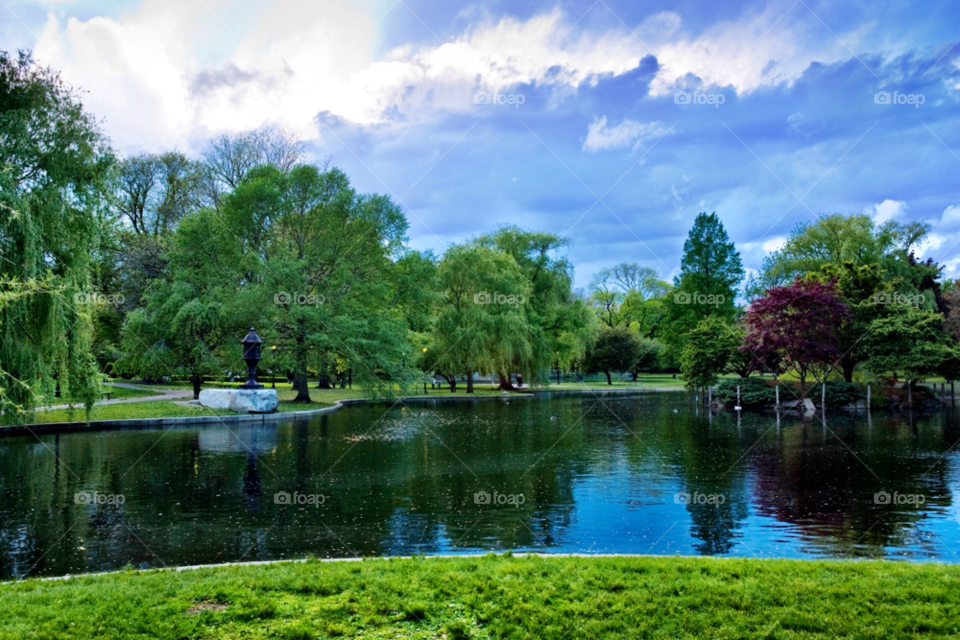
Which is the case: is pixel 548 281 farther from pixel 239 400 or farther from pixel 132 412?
pixel 132 412

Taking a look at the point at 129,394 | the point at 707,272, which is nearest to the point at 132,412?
the point at 129,394

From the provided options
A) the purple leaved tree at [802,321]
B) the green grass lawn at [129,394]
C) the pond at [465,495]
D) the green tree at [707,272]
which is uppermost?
the green tree at [707,272]

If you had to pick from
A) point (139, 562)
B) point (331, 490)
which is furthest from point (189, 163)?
point (139, 562)

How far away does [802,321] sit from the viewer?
31.2m

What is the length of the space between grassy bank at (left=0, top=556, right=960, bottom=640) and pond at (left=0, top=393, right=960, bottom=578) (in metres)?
1.63

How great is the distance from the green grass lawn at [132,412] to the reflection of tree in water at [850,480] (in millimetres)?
20405

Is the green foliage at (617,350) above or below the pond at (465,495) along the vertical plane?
above

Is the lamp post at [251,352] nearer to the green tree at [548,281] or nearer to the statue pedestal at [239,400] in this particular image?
the statue pedestal at [239,400]

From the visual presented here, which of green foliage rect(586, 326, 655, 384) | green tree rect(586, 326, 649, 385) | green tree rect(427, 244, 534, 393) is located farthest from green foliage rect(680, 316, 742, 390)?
green tree rect(586, 326, 649, 385)

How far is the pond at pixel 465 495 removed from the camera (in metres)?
8.34

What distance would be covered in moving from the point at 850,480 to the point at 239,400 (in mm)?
21938

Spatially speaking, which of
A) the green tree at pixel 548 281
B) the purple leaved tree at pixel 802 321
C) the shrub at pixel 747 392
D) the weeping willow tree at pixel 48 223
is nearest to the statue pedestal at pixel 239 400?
the weeping willow tree at pixel 48 223

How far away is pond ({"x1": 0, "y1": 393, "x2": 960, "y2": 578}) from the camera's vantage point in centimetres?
834

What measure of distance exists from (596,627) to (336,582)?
2577 mm
